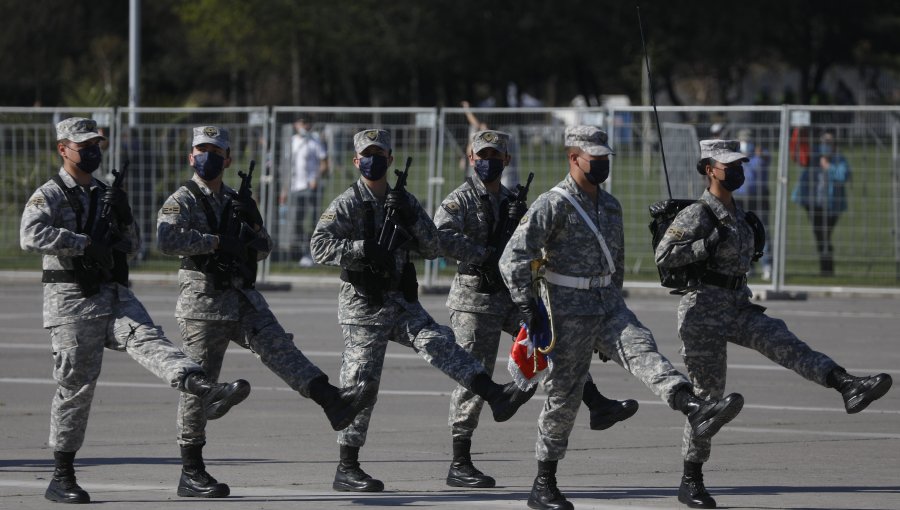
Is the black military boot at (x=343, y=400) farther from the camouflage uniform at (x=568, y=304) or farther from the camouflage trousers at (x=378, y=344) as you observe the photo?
the camouflage uniform at (x=568, y=304)

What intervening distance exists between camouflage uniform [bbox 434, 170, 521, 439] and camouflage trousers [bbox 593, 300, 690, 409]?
3.63 feet

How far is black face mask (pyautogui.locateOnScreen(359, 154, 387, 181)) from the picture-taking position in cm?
876

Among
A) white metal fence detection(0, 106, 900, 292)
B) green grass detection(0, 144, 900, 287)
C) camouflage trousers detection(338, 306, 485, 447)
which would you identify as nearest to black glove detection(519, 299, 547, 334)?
camouflage trousers detection(338, 306, 485, 447)

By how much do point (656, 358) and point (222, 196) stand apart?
2.63 metres

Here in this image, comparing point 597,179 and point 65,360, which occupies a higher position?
point 597,179

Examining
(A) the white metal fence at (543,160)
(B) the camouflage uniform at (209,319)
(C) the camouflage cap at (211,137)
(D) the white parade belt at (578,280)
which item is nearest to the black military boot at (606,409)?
(D) the white parade belt at (578,280)

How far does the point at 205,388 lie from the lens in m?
7.81

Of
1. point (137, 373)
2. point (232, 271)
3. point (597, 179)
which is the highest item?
point (597, 179)

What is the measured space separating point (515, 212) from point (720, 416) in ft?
7.06

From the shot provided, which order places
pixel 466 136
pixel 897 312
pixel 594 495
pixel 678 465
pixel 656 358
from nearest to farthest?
pixel 656 358 < pixel 594 495 < pixel 678 465 < pixel 897 312 < pixel 466 136

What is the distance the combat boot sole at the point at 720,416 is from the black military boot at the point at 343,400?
1745 mm

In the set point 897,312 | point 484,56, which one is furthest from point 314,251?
point 484,56

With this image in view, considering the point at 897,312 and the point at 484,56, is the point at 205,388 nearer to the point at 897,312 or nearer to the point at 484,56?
the point at 897,312

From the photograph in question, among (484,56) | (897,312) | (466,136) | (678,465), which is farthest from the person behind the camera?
(484,56)
